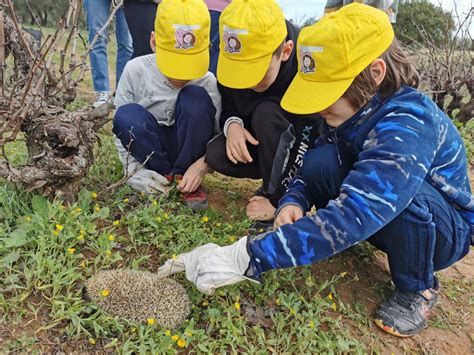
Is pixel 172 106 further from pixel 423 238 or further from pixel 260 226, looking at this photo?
pixel 423 238

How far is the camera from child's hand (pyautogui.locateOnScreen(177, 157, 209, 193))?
280 centimetres

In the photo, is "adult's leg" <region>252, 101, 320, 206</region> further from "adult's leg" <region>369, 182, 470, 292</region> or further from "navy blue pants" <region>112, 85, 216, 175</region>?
"adult's leg" <region>369, 182, 470, 292</region>

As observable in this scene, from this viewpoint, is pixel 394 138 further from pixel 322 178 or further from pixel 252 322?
pixel 252 322

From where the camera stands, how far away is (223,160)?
2801mm

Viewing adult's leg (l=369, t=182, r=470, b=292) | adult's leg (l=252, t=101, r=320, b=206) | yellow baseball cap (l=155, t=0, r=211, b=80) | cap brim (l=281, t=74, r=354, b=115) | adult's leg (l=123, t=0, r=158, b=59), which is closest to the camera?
cap brim (l=281, t=74, r=354, b=115)

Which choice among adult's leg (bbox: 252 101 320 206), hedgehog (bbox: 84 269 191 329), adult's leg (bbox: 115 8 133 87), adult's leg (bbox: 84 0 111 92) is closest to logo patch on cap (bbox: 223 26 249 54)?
adult's leg (bbox: 252 101 320 206)

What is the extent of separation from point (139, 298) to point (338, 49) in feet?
3.91

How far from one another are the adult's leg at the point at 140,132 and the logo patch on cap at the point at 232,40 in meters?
0.66

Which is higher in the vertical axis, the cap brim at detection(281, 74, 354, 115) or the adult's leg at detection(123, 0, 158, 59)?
the cap brim at detection(281, 74, 354, 115)

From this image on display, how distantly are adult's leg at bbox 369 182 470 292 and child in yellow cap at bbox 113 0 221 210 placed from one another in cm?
114

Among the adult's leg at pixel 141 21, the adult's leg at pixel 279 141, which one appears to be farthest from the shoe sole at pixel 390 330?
the adult's leg at pixel 141 21

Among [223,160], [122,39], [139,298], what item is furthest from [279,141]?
[122,39]

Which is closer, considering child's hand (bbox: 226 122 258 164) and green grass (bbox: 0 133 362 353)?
green grass (bbox: 0 133 362 353)

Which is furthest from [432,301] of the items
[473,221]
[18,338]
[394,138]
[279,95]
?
[18,338]
